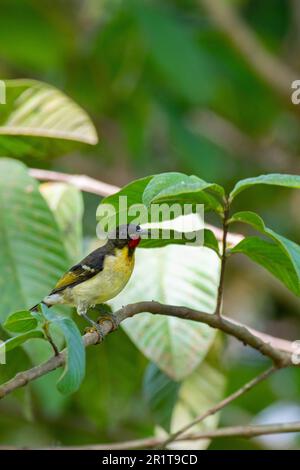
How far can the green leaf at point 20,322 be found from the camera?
1.81 m

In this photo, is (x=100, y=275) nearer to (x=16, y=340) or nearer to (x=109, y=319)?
(x=109, y=319)

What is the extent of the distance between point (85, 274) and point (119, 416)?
66cm

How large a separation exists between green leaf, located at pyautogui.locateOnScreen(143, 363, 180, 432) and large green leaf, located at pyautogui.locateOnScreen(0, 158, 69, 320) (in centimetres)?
50

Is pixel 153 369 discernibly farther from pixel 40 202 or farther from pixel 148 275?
pixel 40 202

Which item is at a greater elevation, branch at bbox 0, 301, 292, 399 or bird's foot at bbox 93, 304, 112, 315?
branch at bbox 0, 301, 292, 399

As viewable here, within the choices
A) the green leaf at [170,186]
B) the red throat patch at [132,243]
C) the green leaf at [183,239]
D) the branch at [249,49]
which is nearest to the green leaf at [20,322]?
the green leaf at [170,186]

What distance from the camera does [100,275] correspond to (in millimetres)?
2682

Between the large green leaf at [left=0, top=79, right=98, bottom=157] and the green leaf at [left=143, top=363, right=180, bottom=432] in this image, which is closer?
the green leaf at [left=143, top=363, right=180, bottom=432]

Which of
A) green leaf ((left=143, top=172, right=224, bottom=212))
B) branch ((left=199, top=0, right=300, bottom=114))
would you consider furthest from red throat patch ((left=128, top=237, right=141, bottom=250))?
branch ((left=199, top=0, right=300, bottom=114))

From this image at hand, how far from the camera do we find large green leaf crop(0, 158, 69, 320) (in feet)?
8.75

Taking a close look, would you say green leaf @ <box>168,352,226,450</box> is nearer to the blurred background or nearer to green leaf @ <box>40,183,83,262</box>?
green leaf @ <box>40,183,83,262</box>

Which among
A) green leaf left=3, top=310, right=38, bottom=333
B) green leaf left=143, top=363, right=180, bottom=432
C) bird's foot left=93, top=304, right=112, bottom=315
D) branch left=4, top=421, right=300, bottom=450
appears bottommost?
green leaf left=143, top=363, right=180, bottom=432

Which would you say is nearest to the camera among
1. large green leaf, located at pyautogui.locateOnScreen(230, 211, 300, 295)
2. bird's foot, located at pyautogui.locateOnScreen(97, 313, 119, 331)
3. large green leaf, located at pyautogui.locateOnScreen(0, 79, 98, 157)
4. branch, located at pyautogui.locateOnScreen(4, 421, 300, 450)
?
large green leaf, located at pyautogui.locateOnScreen(230, 211, 300, 295)
